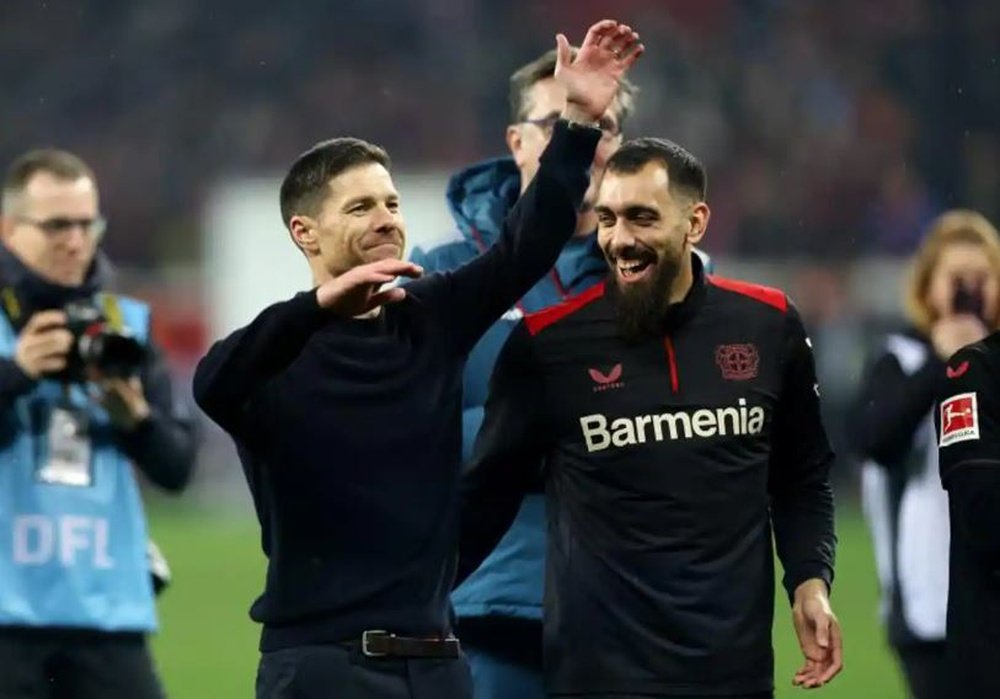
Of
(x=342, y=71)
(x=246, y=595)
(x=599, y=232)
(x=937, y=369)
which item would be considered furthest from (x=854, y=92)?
(x=599, y=232)

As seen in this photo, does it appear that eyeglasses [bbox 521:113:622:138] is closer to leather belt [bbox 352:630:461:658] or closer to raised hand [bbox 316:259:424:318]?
raised hand [bbox 316:259:424:318]

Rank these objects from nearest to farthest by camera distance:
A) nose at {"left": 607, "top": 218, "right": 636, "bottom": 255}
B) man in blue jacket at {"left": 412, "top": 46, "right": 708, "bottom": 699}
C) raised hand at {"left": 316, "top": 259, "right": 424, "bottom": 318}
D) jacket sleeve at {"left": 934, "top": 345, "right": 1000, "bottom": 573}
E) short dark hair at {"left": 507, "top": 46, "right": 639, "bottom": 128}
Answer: raised hand at {"left": 316, "top": 259, "right": 424, "bottom": 318} < jacket sleeve at {"left": 934, "top": 345, "right": 1000, "bottom": 573} < nose at {"left": 607, "top": 218, "right": 636, "bottom": 255} < man in blue jacket at {"left": 412, "top": 46, "right": 708, "bottom": 699} < short dark hair at {"left": 507, "top": 46, "right": 639, "bottom": 128}

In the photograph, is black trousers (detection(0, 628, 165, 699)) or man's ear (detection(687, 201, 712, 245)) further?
black trousers (detection(0, 628, 165, 699))

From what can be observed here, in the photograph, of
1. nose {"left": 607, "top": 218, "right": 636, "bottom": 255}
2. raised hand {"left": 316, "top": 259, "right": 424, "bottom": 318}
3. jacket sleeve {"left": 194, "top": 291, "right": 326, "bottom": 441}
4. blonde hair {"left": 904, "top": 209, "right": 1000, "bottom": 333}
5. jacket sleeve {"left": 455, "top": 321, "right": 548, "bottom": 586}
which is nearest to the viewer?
raised hand {"left": 316, "top": 259, "right": 424, "bottom": 318}

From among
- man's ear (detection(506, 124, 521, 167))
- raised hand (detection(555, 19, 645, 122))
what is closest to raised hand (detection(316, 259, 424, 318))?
raised hand (detection(555, 19, 645, 122))

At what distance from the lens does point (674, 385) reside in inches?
205

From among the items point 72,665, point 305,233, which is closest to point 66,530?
point 72,665

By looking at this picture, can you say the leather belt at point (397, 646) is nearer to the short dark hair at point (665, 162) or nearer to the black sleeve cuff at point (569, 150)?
the black sleeve cuff at point (569, 150)

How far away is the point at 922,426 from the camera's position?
7496 mm

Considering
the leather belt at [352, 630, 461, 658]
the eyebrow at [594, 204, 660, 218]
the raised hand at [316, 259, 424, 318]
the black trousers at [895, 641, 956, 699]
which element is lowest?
the leather belt at [352, 630, 461, 658]

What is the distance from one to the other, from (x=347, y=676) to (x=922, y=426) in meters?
3.03

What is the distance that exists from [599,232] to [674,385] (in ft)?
1.17

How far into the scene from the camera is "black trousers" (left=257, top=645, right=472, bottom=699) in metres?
4.90

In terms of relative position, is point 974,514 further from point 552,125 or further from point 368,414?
point 552,125
